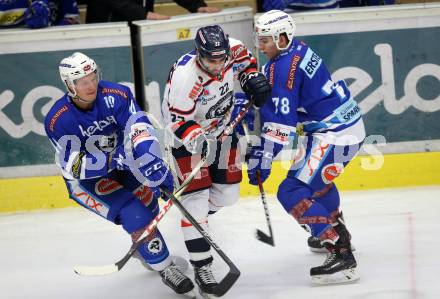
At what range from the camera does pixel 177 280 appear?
445cm

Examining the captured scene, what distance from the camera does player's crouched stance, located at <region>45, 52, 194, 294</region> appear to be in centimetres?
439

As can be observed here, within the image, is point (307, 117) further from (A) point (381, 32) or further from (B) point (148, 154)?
(A) point (381, 32)

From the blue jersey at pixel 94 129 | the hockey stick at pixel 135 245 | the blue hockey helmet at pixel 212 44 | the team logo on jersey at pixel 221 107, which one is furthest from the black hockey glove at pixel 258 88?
the blue jersey at pixel 94 129

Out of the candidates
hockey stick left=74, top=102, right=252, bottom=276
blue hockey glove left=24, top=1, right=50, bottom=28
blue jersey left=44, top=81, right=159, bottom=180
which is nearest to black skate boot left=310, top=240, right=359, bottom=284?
hockey stick left=74, top=102, right=252, bottom=276

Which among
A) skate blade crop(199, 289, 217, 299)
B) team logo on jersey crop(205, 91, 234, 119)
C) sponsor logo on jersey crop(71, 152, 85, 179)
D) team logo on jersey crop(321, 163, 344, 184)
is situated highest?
team logo on jersey crop(205, 91, 234, 119)

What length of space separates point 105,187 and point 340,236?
1.15 metres

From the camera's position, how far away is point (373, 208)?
222 inches

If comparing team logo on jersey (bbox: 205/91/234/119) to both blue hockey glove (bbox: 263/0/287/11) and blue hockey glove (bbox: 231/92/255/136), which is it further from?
blue hockey glove (bbox: 263/0/287/11)

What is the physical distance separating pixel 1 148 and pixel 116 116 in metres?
1.74

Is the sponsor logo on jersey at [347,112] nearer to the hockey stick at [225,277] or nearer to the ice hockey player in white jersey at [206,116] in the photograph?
the ice hockey player in white jersey at [206,116]

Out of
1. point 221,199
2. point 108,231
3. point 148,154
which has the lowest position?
point 108,231

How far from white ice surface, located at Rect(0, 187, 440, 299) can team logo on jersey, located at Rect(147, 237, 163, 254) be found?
26cm

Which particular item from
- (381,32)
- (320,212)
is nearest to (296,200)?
(320,212)

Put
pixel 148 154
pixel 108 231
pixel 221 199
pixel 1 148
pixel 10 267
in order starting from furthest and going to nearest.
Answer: pixel 1 148 → pixel 108 231 → pixel 10 267 → pixel 221 199 → pixel 148 154
